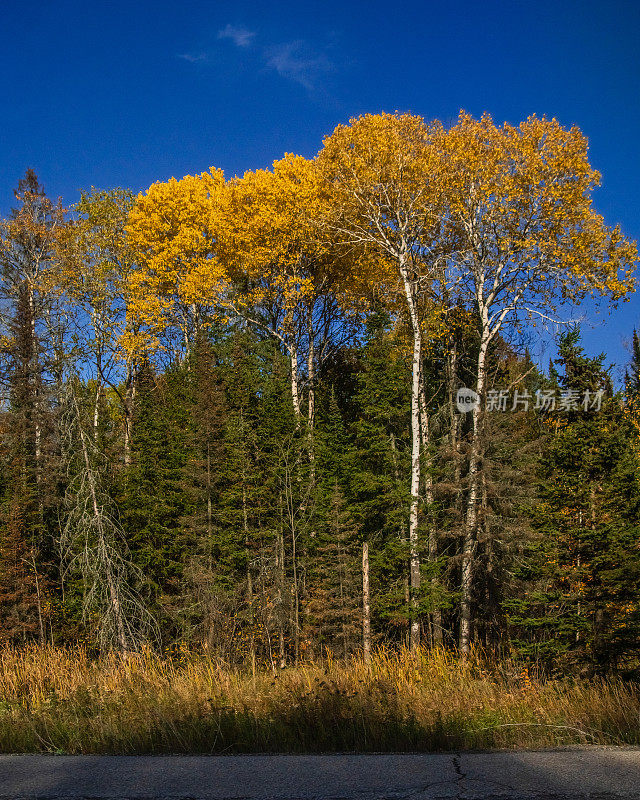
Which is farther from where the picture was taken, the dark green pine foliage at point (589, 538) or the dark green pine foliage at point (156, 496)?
the dark green pine foliage at point (156, 496)

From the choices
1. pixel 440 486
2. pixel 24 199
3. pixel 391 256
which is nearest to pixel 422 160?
pixel 391 256

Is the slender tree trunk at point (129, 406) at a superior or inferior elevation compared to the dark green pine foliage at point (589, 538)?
superior

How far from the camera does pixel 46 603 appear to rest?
2261 centimetres

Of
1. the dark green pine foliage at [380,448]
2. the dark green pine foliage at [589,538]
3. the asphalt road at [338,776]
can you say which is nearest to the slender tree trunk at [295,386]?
the dark green pine foliage at [380,448]

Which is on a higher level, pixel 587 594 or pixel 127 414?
pixel 127 414

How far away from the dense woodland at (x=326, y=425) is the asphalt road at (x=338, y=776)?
787 cm

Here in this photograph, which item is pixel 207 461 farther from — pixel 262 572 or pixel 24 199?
pixel 24 199

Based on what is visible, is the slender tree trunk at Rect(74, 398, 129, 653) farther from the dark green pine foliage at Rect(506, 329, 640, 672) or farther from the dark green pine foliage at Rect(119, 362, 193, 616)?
the dark green pine foliage at Rect(119, 362, 193, 616)

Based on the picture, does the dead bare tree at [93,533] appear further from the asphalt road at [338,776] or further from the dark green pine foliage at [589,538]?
the dark green pine foliage at [589,538]

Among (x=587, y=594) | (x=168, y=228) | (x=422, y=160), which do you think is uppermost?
(x=168, y=228)

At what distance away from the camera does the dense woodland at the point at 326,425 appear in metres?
12.7

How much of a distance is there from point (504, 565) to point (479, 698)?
1281 centimetres

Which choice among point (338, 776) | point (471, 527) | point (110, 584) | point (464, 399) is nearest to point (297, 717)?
point (338, 776)

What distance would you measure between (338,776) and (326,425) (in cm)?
2135
